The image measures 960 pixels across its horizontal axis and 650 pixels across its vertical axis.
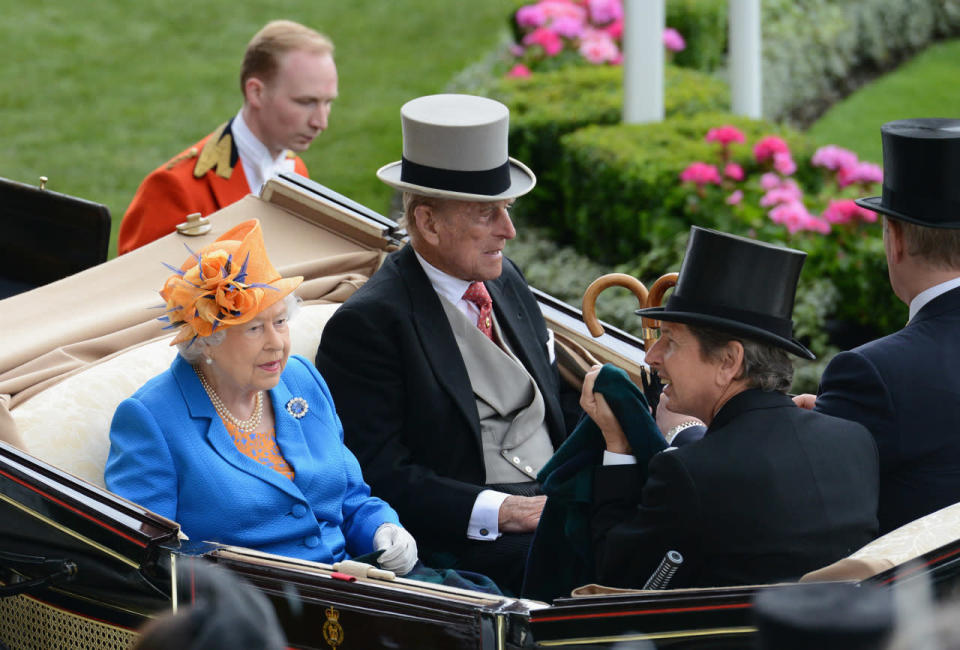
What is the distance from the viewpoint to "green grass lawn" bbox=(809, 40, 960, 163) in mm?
8938

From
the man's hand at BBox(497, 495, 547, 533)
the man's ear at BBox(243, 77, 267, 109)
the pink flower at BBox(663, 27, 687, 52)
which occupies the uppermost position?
the man's ear at BBox(243, 77, 267, 109)

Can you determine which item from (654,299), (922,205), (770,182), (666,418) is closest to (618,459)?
(666,418)

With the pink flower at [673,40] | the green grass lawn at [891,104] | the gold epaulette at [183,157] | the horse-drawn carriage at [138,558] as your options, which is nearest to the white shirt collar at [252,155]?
the gold epaulette at [183,157]

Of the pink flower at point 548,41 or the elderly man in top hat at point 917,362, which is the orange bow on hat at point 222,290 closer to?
the elderly man in top hat at point 917,362

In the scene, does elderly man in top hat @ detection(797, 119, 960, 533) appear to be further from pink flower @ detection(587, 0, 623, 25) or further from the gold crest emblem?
pink flower @ detection(587, 0, 623, 25)

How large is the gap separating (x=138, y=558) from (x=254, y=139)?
232cm

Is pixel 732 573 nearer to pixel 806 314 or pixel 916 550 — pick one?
pixel 916 550

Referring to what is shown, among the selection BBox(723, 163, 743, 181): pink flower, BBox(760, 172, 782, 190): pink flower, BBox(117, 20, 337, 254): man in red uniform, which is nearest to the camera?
BBox(117, 20, 337, 254): man in red uniform

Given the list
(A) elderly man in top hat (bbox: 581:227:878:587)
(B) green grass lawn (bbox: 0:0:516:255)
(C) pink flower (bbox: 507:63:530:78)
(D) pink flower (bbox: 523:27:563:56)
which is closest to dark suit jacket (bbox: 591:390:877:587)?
(A) elderly man in top hat (bbox: 581:227:878:587)

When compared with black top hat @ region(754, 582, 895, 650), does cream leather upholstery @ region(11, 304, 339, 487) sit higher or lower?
lower

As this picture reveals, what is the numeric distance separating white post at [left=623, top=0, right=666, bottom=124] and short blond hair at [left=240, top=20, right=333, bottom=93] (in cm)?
213

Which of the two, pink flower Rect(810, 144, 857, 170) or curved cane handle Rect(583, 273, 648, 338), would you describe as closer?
curved cane handle Rect(583, 273, 648, 338)

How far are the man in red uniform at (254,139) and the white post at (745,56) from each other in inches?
112

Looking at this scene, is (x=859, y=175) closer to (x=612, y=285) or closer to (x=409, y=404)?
(x=612, y=285)
